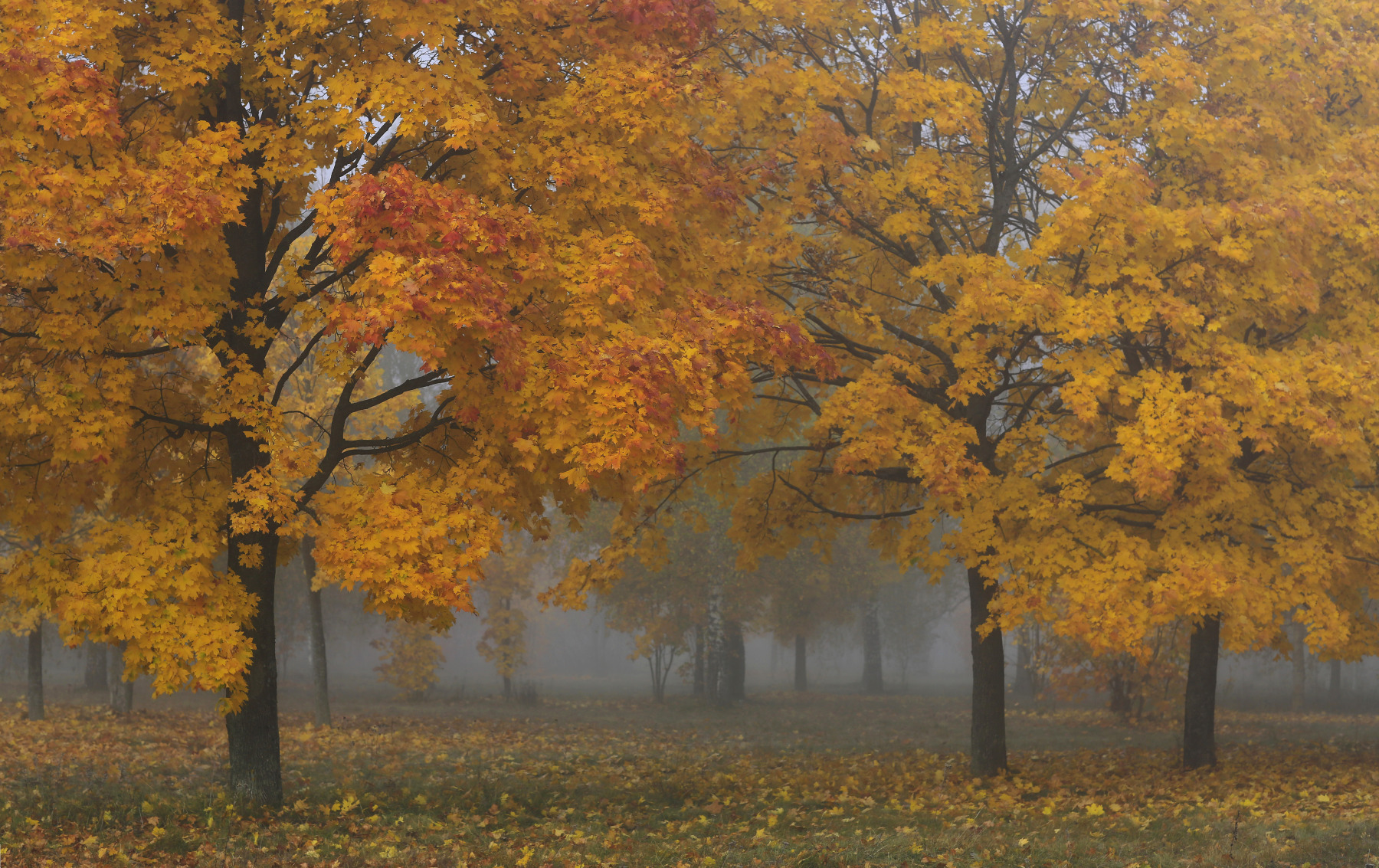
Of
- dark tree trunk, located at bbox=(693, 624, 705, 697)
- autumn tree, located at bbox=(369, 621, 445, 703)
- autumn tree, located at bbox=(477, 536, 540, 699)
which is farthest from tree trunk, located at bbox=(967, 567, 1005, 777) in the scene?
autumn tree, located at bbox=(477, 536, 540, 699)

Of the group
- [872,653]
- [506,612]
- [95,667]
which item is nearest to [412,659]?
[506,612]

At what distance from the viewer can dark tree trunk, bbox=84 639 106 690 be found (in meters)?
31.0

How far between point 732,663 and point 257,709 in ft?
76.1

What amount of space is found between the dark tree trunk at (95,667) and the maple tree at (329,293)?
25376mm

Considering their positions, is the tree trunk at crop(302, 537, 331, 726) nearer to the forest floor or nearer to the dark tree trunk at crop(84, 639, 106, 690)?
the forest floor

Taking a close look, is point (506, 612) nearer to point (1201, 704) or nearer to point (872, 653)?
point (872, 653)

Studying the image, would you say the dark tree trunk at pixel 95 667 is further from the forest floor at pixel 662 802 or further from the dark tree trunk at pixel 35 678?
the forest floor at pixel 662 802

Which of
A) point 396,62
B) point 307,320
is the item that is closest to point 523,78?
point 396,62

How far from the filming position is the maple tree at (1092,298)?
10.7m

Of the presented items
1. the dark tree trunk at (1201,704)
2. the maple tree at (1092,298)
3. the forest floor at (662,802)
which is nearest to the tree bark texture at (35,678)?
the forest floor at (662,802)

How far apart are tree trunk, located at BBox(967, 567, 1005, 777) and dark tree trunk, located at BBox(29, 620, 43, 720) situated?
17.0 metres

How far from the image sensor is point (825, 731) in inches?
917

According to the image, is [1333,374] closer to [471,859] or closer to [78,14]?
[471,859]

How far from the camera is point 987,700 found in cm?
1378
